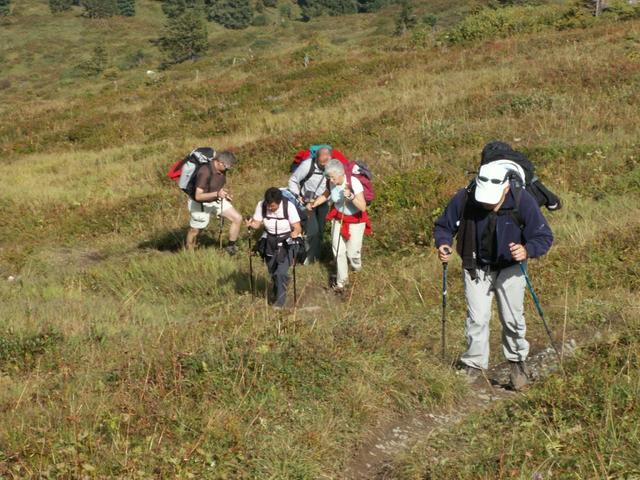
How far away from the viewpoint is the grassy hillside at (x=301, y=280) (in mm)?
4512

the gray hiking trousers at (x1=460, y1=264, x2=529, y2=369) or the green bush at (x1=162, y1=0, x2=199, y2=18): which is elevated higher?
the green bush at (x1=162, y1=0, x2=199, y2=18)

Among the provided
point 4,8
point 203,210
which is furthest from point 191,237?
point 4,8

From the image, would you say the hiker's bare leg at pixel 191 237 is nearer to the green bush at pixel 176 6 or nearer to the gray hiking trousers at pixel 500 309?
the gray hiking trousers at pixel 500 309

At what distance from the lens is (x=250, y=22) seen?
3718 inches

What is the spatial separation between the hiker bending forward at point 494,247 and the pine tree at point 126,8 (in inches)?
3820

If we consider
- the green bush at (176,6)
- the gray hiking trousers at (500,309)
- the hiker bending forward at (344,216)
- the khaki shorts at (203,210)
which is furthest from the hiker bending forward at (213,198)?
the green bush at (176,6)

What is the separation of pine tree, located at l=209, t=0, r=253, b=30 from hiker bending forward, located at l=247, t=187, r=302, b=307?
87.3m

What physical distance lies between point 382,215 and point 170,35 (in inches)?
2356

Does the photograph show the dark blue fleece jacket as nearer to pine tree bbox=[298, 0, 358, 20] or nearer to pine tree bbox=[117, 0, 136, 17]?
pine tree bbox=[298, 0, 358, 20]

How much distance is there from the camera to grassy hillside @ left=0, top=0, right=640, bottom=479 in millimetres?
4512

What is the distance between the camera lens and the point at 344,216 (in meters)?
9.44

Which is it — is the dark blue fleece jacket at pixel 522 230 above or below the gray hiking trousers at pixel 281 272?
→ above

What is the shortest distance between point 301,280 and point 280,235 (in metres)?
1.35

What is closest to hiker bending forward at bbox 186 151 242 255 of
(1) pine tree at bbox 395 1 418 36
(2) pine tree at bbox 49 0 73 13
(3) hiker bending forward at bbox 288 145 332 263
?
(3) hiker bending forward at bbox 288 145 332 263
